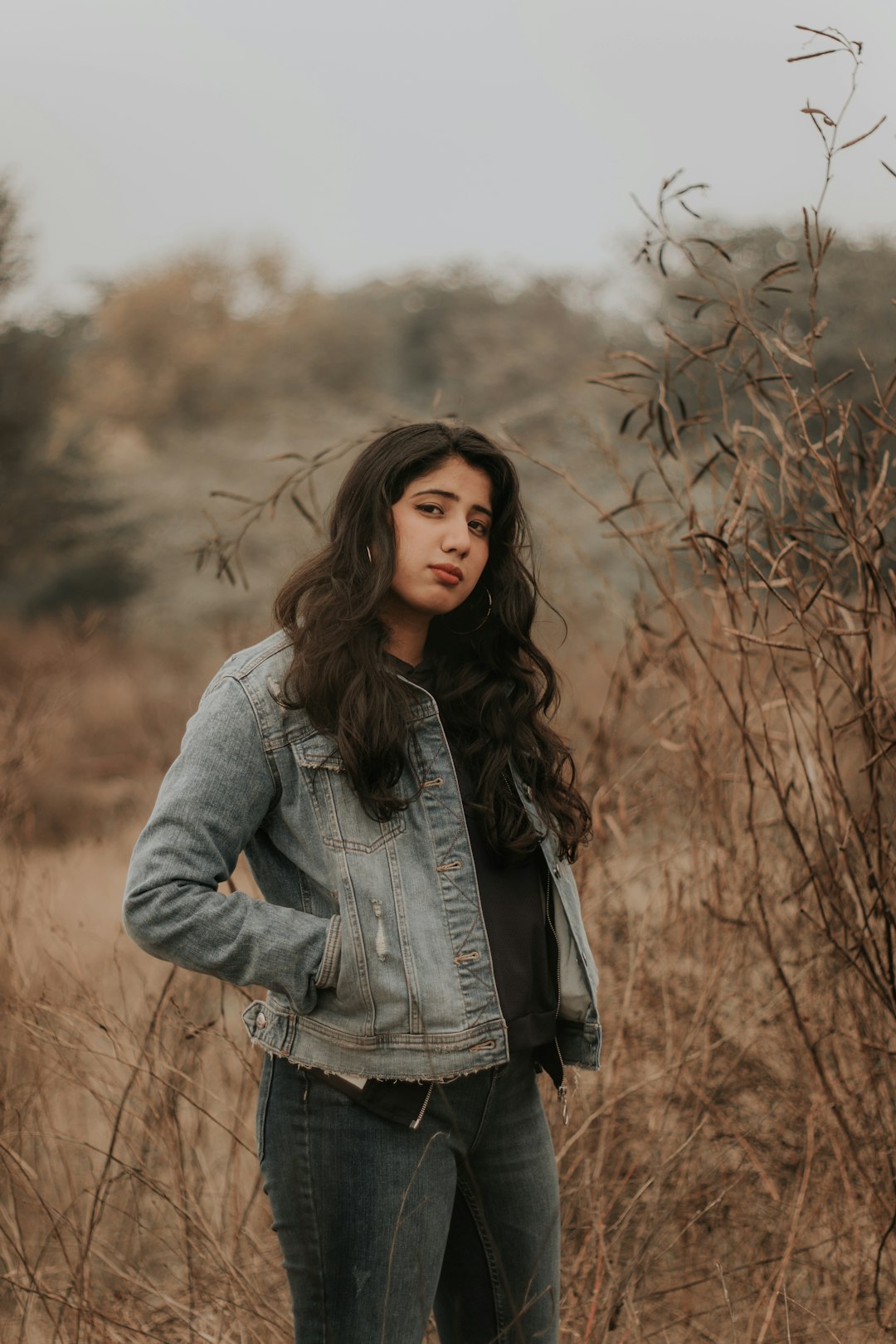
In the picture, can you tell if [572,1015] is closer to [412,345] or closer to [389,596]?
[389,596]

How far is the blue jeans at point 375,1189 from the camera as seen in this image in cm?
155

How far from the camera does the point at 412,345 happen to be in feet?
82.1

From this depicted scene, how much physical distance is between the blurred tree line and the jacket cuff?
45.3 feet

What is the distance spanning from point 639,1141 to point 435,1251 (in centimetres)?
148

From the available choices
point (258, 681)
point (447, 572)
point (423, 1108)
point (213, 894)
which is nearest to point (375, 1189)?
point (423, 1108)

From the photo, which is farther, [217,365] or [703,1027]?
[217,365]

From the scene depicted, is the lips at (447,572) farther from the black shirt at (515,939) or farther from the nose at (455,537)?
the black shirt at (515,939)

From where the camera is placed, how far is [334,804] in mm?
1634

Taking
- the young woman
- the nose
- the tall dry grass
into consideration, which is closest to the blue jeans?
the young woman

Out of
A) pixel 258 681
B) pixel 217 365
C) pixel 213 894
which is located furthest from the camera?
pixel 217 365

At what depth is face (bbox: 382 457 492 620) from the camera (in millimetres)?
1755

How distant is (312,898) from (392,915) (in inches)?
5.2

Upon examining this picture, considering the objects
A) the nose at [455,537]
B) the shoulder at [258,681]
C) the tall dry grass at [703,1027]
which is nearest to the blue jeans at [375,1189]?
the tall dry grass at [703,1027]

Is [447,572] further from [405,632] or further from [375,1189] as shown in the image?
[375,1189]
